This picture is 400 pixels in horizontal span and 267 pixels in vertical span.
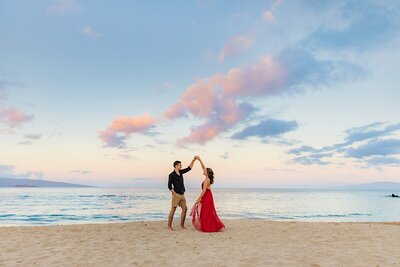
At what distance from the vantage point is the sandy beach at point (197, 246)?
8609mm

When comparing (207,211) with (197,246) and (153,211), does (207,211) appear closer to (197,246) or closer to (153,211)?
(197,246)

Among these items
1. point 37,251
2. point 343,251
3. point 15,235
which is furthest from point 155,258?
point 15,235

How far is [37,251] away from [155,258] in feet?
11.2

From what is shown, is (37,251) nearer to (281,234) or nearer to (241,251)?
(241,251)

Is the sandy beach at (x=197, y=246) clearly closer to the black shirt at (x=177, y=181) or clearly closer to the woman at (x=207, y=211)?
the woman at (x=207, y=211)

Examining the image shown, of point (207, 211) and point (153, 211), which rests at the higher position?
point (207, 211)

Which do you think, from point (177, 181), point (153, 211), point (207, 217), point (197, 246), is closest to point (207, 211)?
point (207, 217)

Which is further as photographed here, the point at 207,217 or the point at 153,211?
the point at 153,211

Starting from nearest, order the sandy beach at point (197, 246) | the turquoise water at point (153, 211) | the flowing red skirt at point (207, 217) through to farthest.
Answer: the sandy beach at point (197, 246) → the flowing red skirt at point (207, 217) → the turquoise water at point (153, 211)

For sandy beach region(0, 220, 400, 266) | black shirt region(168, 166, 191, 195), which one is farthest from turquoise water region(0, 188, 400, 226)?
black shirt region(168, 166, 191, 195)

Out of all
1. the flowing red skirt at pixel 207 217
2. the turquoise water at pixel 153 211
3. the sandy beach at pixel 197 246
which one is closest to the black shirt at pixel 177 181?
the flowing red skirt at pixel 207 217

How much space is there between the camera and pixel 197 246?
10516mm

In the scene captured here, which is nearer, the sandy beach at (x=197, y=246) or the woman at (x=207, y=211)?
the sandy beach at (x=197, y=246)

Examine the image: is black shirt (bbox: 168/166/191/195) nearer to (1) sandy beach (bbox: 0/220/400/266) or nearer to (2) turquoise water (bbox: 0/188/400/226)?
(1) sandy beach (bbox: 0/220/400/266)
